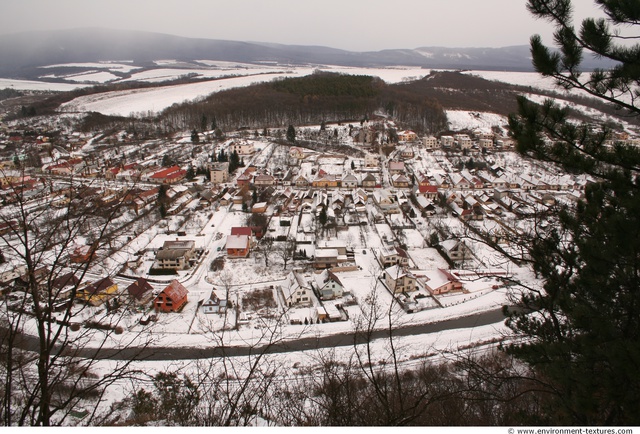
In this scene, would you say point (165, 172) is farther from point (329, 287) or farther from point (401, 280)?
point (401, 280)

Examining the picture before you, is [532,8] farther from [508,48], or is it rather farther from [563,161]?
[508,48]

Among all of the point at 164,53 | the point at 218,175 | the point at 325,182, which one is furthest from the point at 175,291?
the point at 164,53

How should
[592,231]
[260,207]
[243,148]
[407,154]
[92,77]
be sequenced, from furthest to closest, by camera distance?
[92,77], [243,148], [407,154], [260,207], [592,231]

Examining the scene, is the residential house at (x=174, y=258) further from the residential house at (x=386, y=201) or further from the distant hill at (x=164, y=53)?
the distant hill at (x=164, y=53)

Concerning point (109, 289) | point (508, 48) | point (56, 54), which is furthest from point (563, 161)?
point (508, 48)

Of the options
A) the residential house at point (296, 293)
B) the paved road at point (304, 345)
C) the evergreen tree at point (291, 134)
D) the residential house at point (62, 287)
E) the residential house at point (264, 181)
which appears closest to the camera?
the residential house at point (62, 287)

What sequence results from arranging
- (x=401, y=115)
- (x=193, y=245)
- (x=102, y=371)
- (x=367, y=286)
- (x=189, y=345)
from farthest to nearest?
(x=401, y=115)
(x=193, y=245)
(x=367, y=286)
(x=189, y=345)
(x=102, y=371)

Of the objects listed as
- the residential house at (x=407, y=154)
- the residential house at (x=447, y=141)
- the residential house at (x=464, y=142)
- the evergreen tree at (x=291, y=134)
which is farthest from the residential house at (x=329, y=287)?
the residential house at (x=447, y=141)
